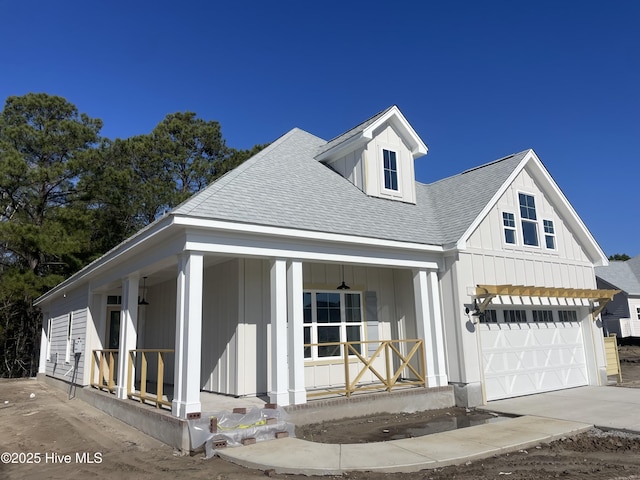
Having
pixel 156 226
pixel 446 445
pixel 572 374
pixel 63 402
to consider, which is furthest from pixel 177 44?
pixel 572 374

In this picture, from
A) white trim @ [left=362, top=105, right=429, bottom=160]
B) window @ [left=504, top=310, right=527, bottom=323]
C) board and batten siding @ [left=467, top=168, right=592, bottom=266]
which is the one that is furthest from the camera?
white trim @ [left=362, top=105, right=429, bottom=160]

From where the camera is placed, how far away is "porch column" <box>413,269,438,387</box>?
10.3 metres

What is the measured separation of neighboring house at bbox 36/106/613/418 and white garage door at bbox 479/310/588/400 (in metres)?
0.05

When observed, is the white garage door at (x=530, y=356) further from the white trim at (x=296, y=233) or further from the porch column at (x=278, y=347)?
the porch column at (x=278, y=347)

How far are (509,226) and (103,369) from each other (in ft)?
37.9

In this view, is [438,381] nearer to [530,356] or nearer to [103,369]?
[530,356]

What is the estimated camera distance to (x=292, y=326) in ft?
27.1

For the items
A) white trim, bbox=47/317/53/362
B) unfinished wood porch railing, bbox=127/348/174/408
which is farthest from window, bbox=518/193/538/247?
white trim, bbox=47/317/53/362

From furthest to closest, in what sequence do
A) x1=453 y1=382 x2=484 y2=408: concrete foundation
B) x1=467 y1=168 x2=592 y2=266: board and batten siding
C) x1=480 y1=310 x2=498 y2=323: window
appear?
x1=467 y1=168 x2=592 y2=266: board and batten siding → x1=480 y1=310 x2=498 y2=323: window → x1=453 y1=382 x2=484 y2=408: concrete foundation

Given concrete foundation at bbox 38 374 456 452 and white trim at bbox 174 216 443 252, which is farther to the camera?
white trim at bbox 174 216 443 252

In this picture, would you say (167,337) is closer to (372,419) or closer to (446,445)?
(372,419)

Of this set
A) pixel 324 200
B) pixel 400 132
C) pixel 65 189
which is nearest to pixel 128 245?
pixel 324 200

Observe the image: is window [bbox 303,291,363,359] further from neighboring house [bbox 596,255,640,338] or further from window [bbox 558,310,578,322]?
neighboring house [bbox 596,255,640,338]

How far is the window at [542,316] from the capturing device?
492 inches
